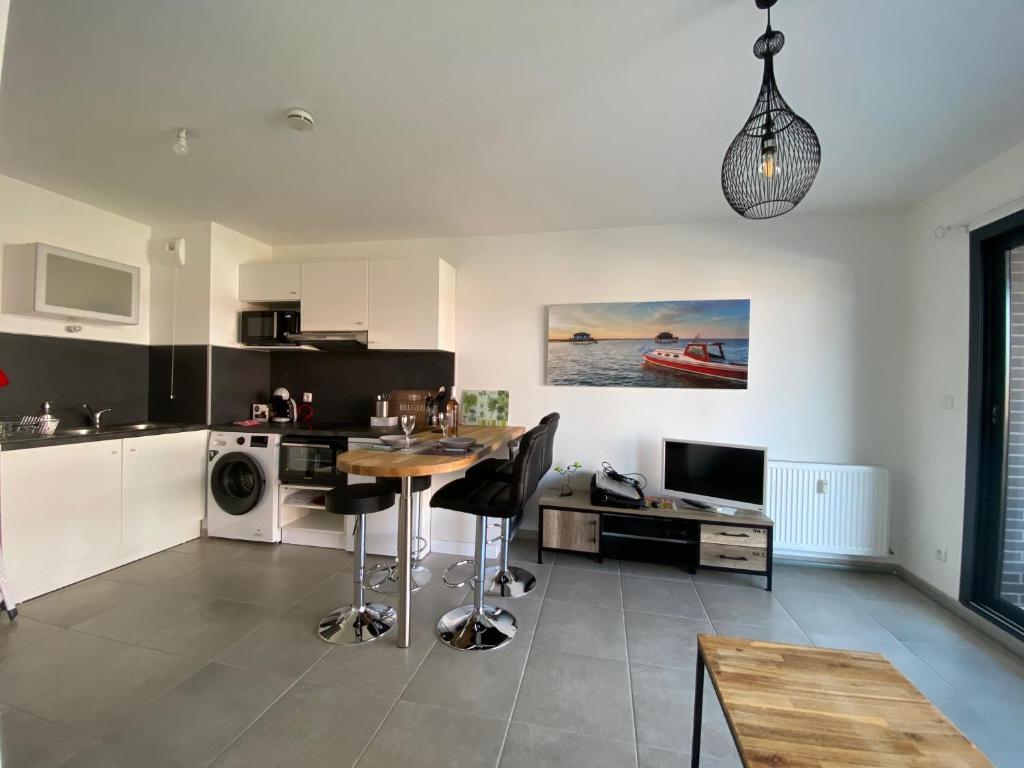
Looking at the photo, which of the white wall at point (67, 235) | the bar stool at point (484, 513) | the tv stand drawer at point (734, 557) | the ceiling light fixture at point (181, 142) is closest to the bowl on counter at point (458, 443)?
the bar stool at point (484, 513)

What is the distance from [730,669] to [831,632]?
162 centimetres

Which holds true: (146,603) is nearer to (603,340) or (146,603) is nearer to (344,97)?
(344,97)

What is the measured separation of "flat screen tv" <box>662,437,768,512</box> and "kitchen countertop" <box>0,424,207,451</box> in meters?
3.64

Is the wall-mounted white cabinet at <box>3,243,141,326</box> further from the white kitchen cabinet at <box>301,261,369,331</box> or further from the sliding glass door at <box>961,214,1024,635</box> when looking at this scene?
the sliding glass door at <box>961,214,1024,635</box>

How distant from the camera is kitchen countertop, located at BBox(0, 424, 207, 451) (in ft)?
7.19

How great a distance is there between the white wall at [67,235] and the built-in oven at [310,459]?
1596 millimetres

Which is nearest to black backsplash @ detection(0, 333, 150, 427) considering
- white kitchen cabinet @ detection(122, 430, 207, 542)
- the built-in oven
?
white kitchen cabinet @ detection(122, 430, 207, 542)

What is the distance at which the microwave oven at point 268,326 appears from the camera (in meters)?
3.32

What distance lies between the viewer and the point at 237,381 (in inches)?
137

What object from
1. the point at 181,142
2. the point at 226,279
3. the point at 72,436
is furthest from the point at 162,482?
the point at 181,142

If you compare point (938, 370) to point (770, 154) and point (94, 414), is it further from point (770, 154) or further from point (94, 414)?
point (94, 414)

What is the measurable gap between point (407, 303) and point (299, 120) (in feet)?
4.68

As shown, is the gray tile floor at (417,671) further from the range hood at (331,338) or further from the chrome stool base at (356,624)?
the range hood at (331,338)

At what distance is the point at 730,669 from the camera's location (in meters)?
1.08
